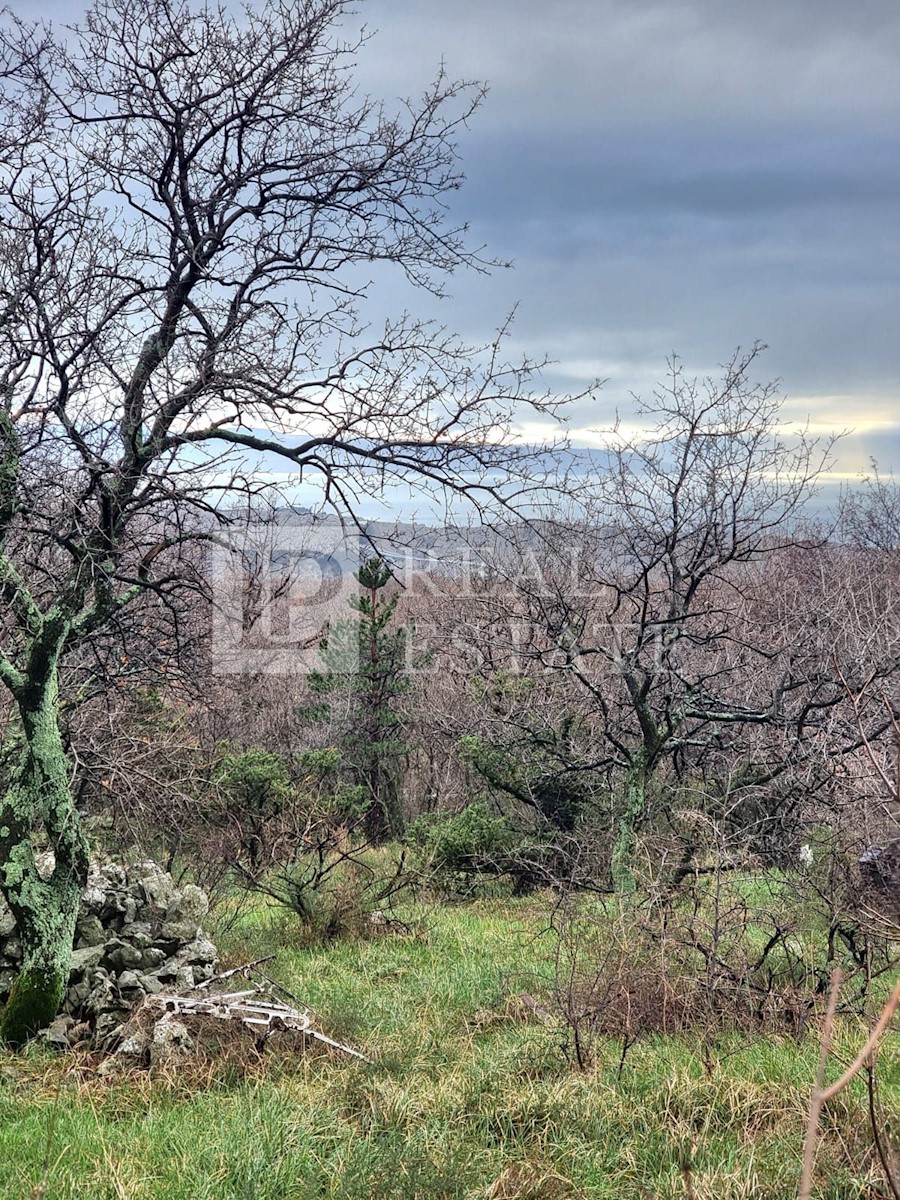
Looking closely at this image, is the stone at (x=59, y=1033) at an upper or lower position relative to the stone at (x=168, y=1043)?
lower

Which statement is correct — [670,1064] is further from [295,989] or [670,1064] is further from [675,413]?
A: [675,413]

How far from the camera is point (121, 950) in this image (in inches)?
276

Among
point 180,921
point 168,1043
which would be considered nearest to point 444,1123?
point 168,1043

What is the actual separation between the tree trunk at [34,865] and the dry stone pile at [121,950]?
0.26m

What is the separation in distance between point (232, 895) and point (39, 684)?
6.53 m

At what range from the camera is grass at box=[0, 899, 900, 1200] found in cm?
425

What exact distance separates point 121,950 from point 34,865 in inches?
48.9

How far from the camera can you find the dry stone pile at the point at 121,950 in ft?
21.2

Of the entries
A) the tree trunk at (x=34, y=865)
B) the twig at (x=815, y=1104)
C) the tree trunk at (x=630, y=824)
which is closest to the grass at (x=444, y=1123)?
the tree trunk at (x=34, y=865)

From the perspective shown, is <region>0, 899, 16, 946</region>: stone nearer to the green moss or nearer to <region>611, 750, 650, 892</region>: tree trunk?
the green moss

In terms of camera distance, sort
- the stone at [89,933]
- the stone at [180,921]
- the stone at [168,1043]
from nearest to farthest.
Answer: the stone at [168,1043] < the stone at [89,933] < the stone at [180,921]

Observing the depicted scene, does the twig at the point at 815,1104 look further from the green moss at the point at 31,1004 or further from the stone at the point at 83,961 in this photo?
the stone at the point at 83,961

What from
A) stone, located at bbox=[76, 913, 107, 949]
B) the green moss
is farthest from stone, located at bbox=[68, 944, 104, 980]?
the green moss

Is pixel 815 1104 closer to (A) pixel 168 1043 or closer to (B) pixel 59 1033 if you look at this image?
(A) pixel 168 1043
